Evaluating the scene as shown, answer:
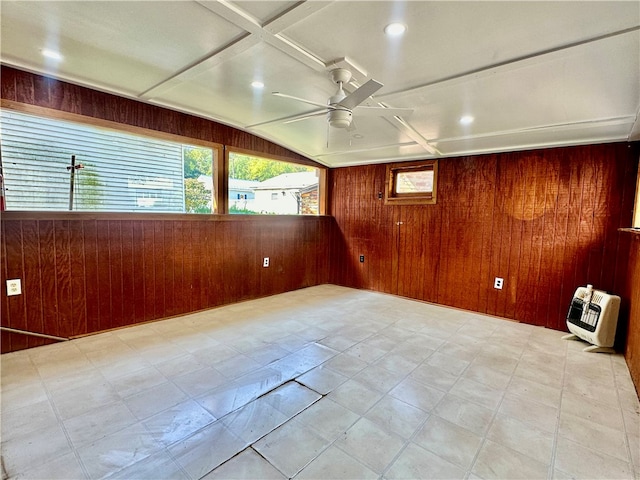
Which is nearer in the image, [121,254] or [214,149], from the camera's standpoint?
[121,254]

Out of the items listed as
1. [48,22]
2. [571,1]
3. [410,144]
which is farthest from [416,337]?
[48,22]

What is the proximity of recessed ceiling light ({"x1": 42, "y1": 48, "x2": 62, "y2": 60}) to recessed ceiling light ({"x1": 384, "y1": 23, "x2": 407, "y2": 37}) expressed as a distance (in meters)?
2.29

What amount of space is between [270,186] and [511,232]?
323 cm

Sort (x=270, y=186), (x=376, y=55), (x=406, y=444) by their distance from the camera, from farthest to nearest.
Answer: (x=270, y=186) < (x=376, y=55) < (x=406, y=444)

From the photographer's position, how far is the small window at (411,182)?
4.43 meters

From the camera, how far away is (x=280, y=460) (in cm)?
155

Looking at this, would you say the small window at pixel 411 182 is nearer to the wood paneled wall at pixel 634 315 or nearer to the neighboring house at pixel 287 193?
the neighboring house at pixel 287 193

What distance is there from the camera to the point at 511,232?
3.79m

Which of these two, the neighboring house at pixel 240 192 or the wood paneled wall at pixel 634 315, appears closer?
the wood paneled wall at pixel 634 315

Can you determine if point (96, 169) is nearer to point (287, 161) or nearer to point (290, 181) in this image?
point (287, 161)

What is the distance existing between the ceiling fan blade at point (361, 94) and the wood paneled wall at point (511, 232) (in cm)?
261

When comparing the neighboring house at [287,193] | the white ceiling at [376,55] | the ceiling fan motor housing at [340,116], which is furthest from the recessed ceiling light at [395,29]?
the neighboring house at [287,193]

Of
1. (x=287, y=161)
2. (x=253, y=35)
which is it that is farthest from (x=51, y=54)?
(x=287, y=161)

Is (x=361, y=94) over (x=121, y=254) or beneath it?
over
